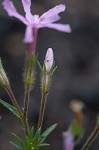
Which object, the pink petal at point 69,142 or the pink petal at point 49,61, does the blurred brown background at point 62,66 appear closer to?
the pink petal at point 69,142

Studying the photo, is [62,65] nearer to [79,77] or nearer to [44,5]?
[79,77]

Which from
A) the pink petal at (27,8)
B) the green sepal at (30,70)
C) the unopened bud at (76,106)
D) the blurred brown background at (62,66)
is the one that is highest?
the pink petal at (27,8)

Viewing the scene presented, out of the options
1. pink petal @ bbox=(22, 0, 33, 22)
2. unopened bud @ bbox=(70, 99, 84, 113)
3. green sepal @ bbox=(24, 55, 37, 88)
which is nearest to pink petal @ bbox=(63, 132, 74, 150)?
unopened bud @ bbox=(70, 99, 84, 113)

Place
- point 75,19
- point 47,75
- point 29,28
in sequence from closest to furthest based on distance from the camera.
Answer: point 29,28, point 47,75, point 75,19

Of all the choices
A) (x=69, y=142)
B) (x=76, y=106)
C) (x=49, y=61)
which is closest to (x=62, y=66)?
(x=76, y=106)

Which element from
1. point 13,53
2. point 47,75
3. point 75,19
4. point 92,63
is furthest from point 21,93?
point 47,75

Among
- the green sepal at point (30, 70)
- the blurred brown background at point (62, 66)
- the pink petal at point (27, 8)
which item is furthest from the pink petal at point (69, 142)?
the blurred brown background at point (62, 66)

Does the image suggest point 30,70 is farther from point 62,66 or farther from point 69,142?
point 62,66

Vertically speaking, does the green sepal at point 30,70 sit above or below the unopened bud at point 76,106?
above

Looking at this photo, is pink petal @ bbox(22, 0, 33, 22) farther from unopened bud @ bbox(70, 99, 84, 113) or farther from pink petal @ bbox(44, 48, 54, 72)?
unopened bud @ bbox(70, 99, 84, 113)
